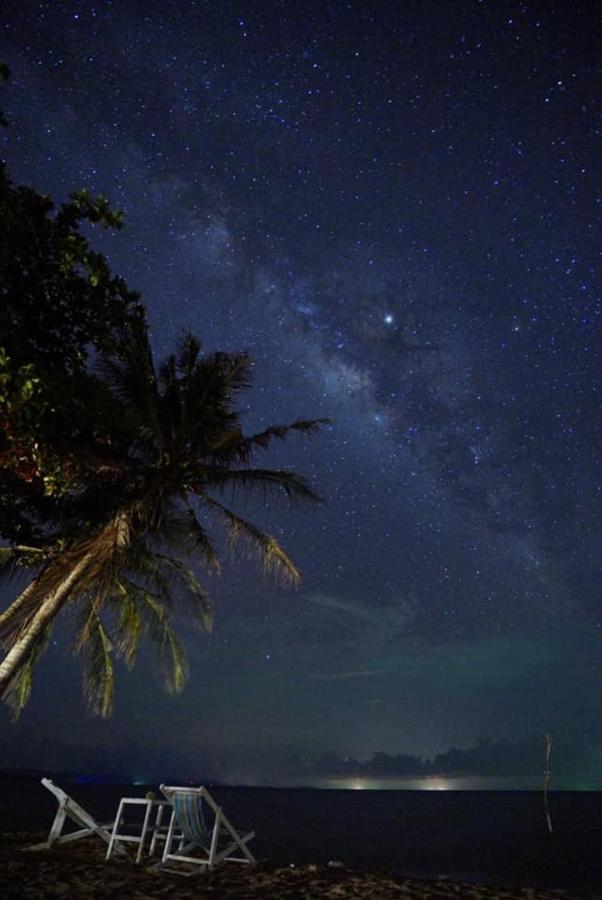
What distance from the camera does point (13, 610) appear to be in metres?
9.38

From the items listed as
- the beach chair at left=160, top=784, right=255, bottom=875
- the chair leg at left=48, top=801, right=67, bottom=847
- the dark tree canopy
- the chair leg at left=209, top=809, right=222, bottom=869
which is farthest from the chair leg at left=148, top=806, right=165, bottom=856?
the dark tree canopy

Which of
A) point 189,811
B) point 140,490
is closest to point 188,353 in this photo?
point 140,490

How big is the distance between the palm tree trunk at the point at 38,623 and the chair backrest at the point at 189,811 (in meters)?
2.92

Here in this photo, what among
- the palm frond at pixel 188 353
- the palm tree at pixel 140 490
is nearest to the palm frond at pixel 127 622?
the palm tree at pixel 140 490

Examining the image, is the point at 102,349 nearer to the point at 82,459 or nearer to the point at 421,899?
the point at 82,459

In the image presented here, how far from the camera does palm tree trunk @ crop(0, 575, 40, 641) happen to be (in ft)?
28.5

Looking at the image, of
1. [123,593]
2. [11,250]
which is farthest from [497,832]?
[11,250]

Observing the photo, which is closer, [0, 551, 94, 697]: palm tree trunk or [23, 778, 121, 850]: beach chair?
[0, 551, 94, 697]: palm tree trunk

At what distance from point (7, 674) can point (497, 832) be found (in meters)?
57.7

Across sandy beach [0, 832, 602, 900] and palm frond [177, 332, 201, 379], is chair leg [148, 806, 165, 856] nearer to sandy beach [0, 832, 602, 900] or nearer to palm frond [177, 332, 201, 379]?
sandy beach [0, 832, 602, 900]

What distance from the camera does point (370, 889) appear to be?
7508mm

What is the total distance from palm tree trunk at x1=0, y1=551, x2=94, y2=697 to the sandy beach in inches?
95.5

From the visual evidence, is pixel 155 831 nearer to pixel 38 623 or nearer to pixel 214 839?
pixel 214 839

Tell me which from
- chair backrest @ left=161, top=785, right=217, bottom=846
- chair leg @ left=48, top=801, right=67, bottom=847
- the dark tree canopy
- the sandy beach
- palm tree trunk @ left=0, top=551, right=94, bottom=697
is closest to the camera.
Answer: the dark tree canopy
